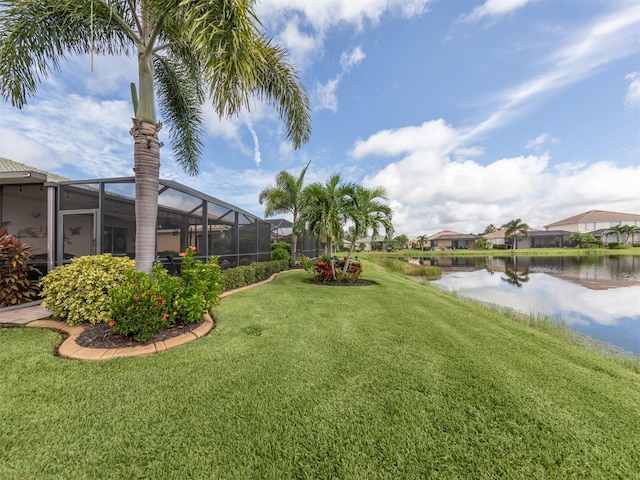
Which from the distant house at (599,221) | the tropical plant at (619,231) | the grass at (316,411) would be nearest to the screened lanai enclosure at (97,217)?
the grass at (316,411)

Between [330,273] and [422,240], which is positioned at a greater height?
[422,240]

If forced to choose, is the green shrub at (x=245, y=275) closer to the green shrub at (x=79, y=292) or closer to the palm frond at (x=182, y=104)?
the green shrub at (x=79, y=292)

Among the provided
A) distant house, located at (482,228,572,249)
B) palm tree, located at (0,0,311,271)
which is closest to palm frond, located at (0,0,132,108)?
palm tree, located at (0,0,311,271)

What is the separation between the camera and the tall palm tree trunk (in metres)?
4.11

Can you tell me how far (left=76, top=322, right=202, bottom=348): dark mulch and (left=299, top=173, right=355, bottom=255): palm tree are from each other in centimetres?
516

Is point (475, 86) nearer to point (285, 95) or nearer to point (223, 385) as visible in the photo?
point (285, 95)

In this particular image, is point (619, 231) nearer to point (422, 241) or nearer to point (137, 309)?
point (422, 241)

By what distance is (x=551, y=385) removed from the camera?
102 inches

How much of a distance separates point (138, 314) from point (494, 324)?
6186 millimetres

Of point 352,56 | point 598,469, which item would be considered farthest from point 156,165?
point 352,56

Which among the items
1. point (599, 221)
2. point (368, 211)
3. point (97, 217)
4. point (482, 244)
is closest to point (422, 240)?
point (482, 244)

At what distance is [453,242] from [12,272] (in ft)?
218

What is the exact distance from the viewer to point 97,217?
5746 millimetres

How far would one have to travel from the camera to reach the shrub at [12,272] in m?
4.86
